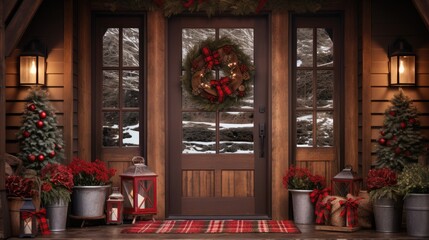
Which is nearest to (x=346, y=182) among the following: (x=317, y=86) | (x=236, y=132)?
(x=317, y=86)

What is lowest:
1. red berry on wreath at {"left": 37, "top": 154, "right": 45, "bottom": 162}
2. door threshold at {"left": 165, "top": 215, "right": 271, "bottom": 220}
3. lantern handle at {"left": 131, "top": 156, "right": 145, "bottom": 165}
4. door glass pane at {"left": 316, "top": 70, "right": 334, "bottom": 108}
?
door threshold at {"left": 165, "top": 215, "right": 271, "bottom": 220}

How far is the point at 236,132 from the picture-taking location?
8102mm

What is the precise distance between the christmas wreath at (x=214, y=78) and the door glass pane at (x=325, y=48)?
0.75 meters

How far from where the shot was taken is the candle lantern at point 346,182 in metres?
7.39

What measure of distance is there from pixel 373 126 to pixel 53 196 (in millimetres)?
3179

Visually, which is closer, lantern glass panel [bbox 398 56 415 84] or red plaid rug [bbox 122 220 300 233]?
red plaid rug [bbox 122 220 300 233]

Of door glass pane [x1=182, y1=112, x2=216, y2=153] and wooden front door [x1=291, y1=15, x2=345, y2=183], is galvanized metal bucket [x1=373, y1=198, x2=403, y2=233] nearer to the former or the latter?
wooden front door [x1=291, y1=15, x2=345, y2=183]

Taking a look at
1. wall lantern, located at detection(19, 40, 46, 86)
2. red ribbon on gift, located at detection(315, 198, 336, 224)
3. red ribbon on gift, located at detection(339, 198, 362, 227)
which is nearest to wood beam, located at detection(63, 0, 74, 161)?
wall lantern, located at detection(19, 40, 46, 86)

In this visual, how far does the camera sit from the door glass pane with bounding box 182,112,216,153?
8094 mm

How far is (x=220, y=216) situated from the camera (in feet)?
26.2

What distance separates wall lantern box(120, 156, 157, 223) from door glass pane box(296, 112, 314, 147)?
164cm

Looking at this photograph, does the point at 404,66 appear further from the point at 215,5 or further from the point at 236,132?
the point at 215,5

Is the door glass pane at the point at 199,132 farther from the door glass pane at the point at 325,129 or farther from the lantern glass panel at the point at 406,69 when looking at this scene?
the lantern glass panel at the point at 406,69

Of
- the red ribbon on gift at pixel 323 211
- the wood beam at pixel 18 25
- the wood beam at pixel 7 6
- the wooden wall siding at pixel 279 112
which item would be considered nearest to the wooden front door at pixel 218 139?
the wooden wall siding at pixel 279 112
